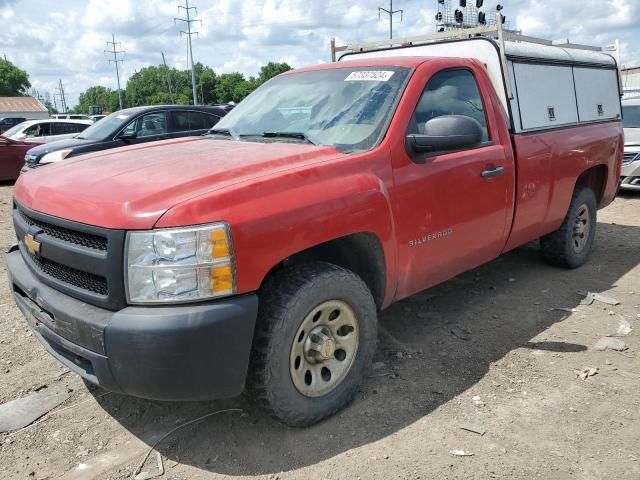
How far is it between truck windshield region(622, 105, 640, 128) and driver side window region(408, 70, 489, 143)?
25.9 ft

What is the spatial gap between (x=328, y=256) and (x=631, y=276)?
12.1 feet

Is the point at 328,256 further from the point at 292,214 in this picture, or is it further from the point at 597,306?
the point at 597,306

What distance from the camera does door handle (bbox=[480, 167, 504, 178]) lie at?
382 centimetres

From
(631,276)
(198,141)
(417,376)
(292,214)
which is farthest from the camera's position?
(631,276)

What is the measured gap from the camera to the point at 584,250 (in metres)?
5.71

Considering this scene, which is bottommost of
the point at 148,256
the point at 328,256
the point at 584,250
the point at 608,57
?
the point at 584,250

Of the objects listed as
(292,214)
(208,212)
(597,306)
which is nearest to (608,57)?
(597,306)

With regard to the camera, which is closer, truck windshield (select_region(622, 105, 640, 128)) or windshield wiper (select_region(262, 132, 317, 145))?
windshield wiper (select_region(262, 132, 317, 145))

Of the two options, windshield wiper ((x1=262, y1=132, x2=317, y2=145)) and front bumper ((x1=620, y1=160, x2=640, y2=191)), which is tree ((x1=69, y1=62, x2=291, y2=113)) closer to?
front bumper ((x1=620, y1=160, x2=640, y2=191))

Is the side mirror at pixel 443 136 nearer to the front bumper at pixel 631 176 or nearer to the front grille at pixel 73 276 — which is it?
the front grille at pixel 73 276

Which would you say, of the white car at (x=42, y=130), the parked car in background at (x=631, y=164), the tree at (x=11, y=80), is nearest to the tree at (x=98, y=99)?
the tree at (x=11, y=80)

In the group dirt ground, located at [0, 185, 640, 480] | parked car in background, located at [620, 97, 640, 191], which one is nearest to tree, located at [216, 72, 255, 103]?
parked car in background, located at [620, 97, 640, 191]

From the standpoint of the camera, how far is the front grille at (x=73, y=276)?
253cm

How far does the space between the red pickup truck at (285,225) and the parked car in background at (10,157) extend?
1052cm
